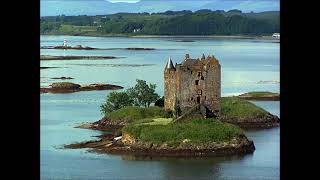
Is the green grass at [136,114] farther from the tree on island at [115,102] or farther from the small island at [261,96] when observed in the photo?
the small island at [261,96]

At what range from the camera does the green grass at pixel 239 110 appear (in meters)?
16.2

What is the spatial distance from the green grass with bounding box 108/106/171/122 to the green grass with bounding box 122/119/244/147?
1552 mm

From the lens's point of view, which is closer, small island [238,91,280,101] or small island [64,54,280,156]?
small island [64,54,280,156]

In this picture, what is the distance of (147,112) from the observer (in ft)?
50.7

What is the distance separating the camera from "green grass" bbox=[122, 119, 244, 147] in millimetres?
12797

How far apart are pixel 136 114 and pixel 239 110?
2582mm

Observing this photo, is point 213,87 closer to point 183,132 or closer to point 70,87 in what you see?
point 183,132

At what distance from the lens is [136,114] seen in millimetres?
15609

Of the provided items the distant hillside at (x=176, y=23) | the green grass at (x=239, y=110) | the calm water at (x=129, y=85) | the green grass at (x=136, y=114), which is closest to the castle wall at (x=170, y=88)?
the green grass at (x=136, y=114)

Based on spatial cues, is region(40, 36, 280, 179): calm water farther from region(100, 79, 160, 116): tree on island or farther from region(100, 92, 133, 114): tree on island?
region(100, 79, 160, 116): tree on island

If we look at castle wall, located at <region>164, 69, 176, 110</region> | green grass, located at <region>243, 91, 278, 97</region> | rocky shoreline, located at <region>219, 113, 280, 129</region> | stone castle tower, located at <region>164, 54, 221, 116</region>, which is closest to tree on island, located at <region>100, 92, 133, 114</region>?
castle wall, located at <region>164, 69, 176, 110</region>
